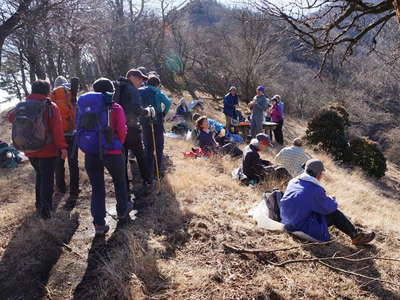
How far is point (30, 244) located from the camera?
368 cm

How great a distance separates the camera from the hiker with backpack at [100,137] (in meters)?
3.63

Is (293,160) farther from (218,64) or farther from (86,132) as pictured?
(218,64)

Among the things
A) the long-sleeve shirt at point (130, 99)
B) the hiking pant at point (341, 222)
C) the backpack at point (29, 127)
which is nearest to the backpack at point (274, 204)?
the hiking pant at point (341, 222)

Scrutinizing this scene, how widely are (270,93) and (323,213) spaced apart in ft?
62.8

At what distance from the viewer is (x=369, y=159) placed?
1163cm

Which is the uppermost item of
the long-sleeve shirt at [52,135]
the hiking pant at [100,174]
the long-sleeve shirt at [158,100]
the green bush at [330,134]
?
the long-sleeve shirt at [158,100]

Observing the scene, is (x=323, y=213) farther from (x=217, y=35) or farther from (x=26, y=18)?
(x=217, y=35)

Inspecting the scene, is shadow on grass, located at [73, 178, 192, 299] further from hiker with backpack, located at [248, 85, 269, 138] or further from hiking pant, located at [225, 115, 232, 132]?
hiking pant, located at [225, 115, 232, 132]

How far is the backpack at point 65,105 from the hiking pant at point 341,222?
12.0ft

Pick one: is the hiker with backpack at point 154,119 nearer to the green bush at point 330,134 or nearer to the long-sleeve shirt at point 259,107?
the long-sleeve shirt at point 259,107

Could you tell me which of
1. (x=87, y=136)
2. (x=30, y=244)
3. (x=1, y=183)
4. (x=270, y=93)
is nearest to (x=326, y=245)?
(x=87, y=136)

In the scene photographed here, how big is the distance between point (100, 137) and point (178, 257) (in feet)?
4.96

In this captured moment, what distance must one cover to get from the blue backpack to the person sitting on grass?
4283 mm

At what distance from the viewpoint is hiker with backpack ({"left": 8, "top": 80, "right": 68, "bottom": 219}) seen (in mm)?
3770
